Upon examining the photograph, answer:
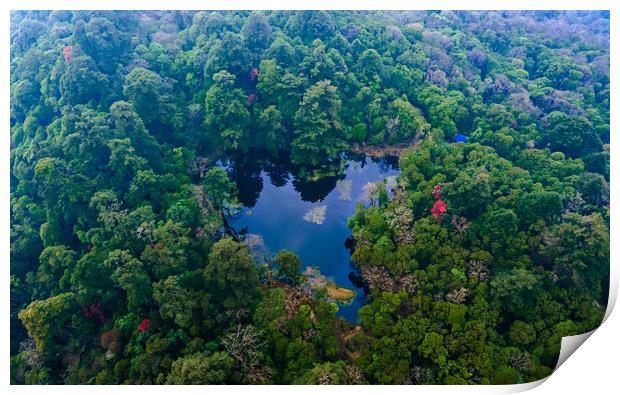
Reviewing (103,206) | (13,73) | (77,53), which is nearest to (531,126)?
(103,206)

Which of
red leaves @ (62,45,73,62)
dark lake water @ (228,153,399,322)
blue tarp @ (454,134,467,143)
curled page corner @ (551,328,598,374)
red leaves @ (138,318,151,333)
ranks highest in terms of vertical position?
red leaves @ (62,45,73,62)

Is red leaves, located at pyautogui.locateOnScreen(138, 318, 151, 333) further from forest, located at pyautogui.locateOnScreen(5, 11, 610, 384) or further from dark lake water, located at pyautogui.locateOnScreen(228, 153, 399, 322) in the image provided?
dark lake water, located at pyautogui.locateOnScreen(228, 153, 399, 322)

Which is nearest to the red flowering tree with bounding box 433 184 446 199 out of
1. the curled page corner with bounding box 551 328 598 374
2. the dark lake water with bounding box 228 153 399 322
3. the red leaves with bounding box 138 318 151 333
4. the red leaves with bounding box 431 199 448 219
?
the red leaves with bounding box 431 199 448 219

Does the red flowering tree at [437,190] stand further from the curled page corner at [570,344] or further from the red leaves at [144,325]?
the red leaves at [144,325]

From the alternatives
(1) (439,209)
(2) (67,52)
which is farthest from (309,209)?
(2) (67,52)

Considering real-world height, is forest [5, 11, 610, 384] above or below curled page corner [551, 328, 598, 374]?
above

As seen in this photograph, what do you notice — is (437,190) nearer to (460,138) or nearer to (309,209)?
(460,138)

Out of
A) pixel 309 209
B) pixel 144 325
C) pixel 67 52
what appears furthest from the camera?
pixel 309 209
